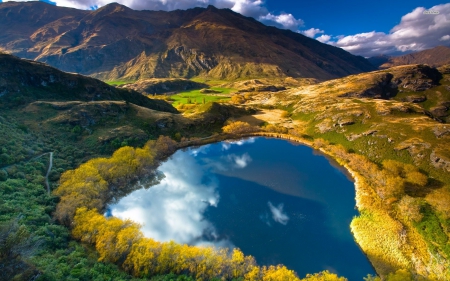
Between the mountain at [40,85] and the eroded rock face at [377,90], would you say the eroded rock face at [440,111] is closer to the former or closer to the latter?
the eroded rock face at [377,90]

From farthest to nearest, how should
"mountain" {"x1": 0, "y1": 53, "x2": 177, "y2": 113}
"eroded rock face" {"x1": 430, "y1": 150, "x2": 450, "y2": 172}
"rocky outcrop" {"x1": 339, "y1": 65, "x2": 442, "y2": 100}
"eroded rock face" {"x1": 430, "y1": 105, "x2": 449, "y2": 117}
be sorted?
"rocky outcrop" {"x1": 339, "y1": 65, "x2": 442, "y2": 100}, "eroded rock face" {"x1": 430, "y1": 105, "x2": 449, "y2": 117}, "mountain" {"x1": 0, "y1": 53, "x2": 177, "y2": 113}, "eroded rock face" {"x1": 430, "y1": 150, "x2": 450, "y2": 172}

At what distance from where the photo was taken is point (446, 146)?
84.4 m

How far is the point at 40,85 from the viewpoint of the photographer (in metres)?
113

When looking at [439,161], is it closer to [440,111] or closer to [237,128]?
[237,128]

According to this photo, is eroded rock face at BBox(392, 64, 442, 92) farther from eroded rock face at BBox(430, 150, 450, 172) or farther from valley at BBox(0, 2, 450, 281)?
eroded rock face at BBox(430, 150, 450, 172)

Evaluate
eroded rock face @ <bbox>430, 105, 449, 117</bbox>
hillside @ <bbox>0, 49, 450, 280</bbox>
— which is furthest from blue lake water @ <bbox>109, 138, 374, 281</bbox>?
eroded rock face @ <bbox>430, 105, 449, 117</bbox>

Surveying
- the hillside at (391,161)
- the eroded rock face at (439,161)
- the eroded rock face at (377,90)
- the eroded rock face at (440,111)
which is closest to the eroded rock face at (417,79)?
the hillside at (391,161)

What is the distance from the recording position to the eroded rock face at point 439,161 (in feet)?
252

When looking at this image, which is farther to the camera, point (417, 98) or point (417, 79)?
point (417, 79)

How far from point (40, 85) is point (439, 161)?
16943 centimetres

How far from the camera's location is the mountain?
101m

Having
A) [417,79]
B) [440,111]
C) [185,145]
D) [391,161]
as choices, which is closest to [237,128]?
[185,145]

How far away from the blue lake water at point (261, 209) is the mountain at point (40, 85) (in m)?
64.0

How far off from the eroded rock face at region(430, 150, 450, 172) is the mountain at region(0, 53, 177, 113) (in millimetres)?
148415
